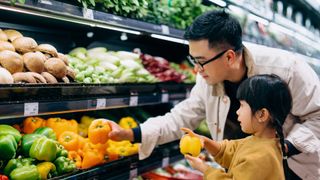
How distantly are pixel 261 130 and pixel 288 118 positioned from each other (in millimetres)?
525

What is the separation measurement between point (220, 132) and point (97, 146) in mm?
804

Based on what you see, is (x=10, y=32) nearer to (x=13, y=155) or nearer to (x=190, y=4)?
(x=13, y=155)

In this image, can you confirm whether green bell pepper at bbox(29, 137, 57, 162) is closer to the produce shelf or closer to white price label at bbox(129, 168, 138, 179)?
the produce shelf

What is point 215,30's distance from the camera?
6.70 ft

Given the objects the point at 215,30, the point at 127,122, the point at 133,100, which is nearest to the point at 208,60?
the point at 215,30

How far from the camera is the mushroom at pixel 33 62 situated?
2.07m

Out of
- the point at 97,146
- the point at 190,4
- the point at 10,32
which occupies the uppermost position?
the point at 190,4

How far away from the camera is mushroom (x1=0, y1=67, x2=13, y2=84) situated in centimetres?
180

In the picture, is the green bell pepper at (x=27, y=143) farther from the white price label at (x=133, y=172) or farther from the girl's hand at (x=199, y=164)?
the girl's hand at (x=199, y=164)

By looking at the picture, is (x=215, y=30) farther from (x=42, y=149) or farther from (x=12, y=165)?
(x=12, y=165)

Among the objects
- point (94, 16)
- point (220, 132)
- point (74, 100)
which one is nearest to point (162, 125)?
point (220, 132)

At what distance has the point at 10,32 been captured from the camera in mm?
2268

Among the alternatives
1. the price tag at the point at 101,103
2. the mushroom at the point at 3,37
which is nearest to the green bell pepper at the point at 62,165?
the price tag at the point at 101,103

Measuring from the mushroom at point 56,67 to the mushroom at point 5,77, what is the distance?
314mm
